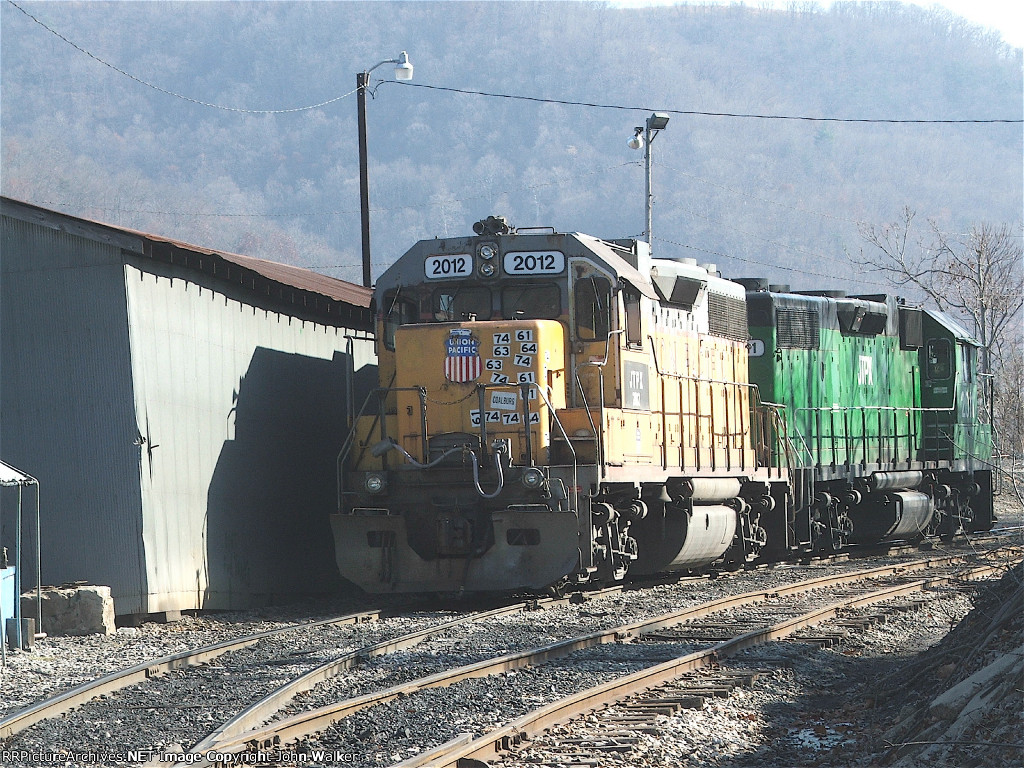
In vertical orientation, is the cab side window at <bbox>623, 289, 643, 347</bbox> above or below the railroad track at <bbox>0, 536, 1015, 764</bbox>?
above

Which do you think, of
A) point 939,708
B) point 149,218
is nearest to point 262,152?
point 149,218

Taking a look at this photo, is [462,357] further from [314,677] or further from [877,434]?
[877,434]

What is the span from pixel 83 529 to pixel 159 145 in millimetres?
171652

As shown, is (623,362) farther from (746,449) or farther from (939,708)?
(939,708)

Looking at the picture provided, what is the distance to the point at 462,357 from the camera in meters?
12.8

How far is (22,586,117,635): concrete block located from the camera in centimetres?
1130

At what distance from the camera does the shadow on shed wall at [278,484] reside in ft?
46.4

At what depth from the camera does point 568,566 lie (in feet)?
41.5

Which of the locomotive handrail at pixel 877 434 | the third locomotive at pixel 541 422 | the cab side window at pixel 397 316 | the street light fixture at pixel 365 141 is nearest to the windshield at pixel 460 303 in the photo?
the third locomotive at pixel 541 422

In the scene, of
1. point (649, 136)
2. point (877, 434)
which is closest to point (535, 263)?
point (877, 434)

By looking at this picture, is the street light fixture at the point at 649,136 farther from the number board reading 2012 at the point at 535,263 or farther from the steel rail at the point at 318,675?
the steel rail at the point at 318,675

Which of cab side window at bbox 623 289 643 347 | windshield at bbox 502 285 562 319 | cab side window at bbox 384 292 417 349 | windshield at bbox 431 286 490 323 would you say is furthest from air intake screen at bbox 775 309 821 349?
cab side window at bbox 384 292 417 349

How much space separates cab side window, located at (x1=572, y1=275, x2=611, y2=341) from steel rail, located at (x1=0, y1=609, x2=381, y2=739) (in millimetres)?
3694

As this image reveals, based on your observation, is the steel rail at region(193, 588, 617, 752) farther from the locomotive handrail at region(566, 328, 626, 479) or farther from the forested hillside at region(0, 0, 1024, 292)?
the forested hillside at region(0, 0, 1024, 292)
